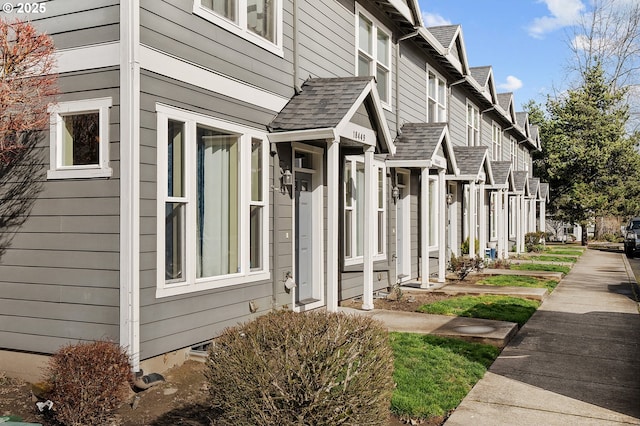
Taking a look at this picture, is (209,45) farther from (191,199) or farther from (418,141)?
(418,141)

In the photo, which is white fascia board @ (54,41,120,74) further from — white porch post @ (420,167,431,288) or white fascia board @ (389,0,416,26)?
white porch post @ (420,167,431,288)

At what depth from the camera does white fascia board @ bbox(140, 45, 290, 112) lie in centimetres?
643

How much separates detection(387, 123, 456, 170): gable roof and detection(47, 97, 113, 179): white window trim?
7.97m

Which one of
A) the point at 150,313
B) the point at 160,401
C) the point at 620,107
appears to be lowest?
the point at 160,401

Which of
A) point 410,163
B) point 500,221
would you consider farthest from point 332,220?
point 500,221

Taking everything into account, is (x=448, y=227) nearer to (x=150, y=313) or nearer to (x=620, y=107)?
(x=150, y=313)

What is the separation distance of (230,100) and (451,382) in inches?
172

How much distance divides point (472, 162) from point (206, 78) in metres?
12.5

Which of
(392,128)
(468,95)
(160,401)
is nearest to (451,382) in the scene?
(160,401)

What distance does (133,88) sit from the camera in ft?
20.2

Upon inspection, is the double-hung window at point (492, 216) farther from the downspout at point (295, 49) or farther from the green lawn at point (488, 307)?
the downspout at point (295, 49)

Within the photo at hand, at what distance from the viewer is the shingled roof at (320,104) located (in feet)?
28.8

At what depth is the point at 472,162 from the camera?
18297 mm

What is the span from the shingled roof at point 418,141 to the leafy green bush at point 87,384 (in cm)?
942
